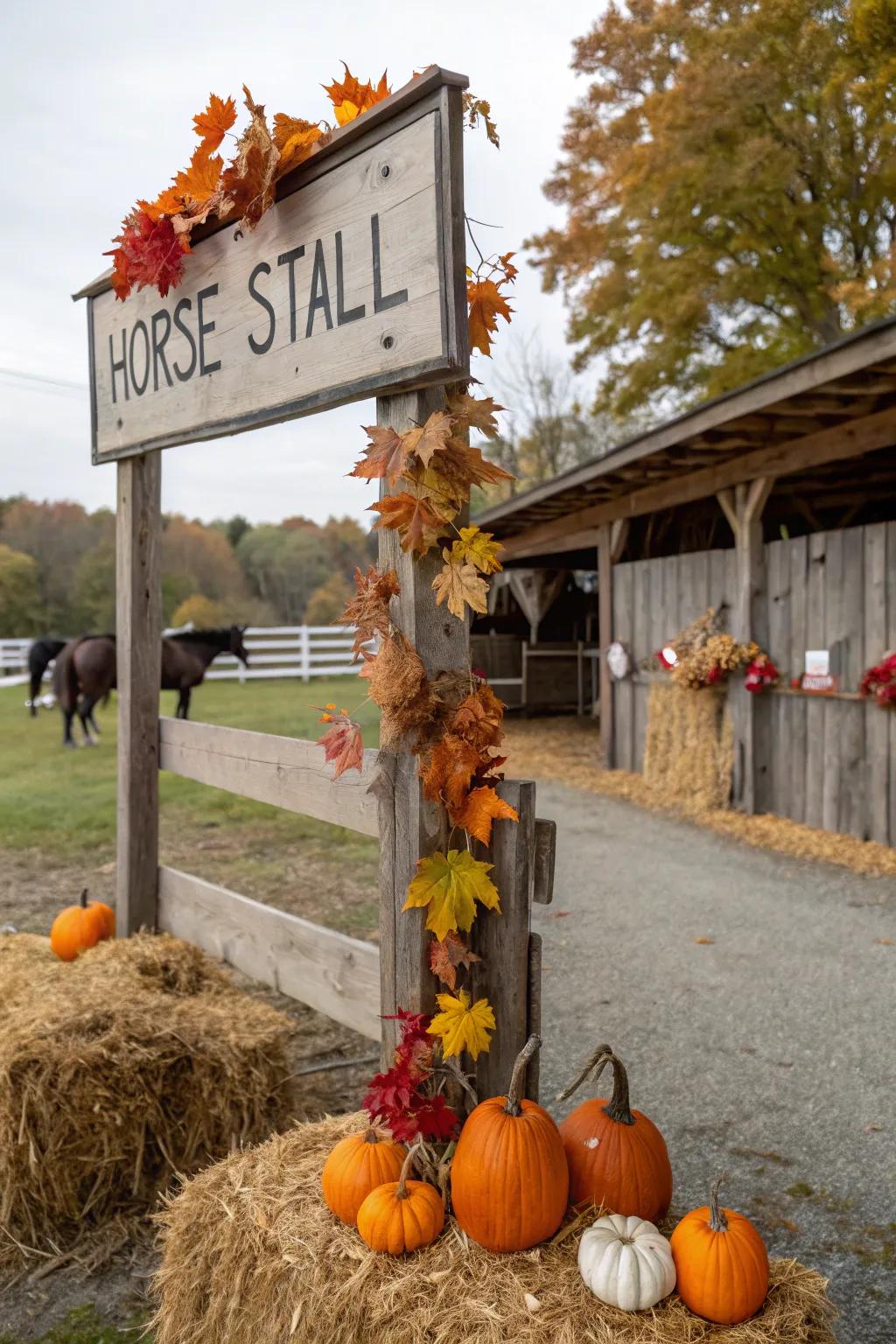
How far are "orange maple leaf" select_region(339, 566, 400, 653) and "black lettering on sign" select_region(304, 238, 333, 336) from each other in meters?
0.59

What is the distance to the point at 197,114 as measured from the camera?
2.16m

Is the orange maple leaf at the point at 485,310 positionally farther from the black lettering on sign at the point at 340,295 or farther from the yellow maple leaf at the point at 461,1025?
the yellow maple leaf at the point at 461,1025

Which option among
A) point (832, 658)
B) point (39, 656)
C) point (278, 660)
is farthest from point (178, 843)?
point (278, 660)

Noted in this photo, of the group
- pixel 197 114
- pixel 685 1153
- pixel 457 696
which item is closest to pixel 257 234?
pixel 197 114

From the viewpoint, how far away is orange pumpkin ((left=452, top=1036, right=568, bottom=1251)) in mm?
1728

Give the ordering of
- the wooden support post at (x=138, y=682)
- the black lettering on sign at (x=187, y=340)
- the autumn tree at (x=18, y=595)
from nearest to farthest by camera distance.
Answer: the black lettering on sign at (x=187, y=340)
the wooden support post at (x=138, y=682)
the autumn tree at (x=18, y=595)

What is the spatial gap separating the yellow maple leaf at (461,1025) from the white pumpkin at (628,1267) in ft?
1.30

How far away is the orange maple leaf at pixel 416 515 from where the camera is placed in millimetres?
1854

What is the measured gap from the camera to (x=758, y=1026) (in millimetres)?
3637

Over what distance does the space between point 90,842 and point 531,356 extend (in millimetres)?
21446

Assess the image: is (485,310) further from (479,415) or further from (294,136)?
(294,136)

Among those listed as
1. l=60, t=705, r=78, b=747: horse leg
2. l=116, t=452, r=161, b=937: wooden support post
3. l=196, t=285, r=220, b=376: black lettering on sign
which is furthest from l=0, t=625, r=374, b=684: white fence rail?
l=196, t=285, r=220, b=376: black lettering on sign

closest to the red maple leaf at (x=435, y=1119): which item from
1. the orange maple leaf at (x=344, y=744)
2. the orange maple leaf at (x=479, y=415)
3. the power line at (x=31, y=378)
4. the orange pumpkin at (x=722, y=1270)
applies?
the orange pumpkin at (x=722, y=1270)

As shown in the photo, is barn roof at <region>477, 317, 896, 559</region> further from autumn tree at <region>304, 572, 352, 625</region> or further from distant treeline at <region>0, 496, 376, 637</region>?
autumn tree at <region>304, 572, 352, 625</region>
